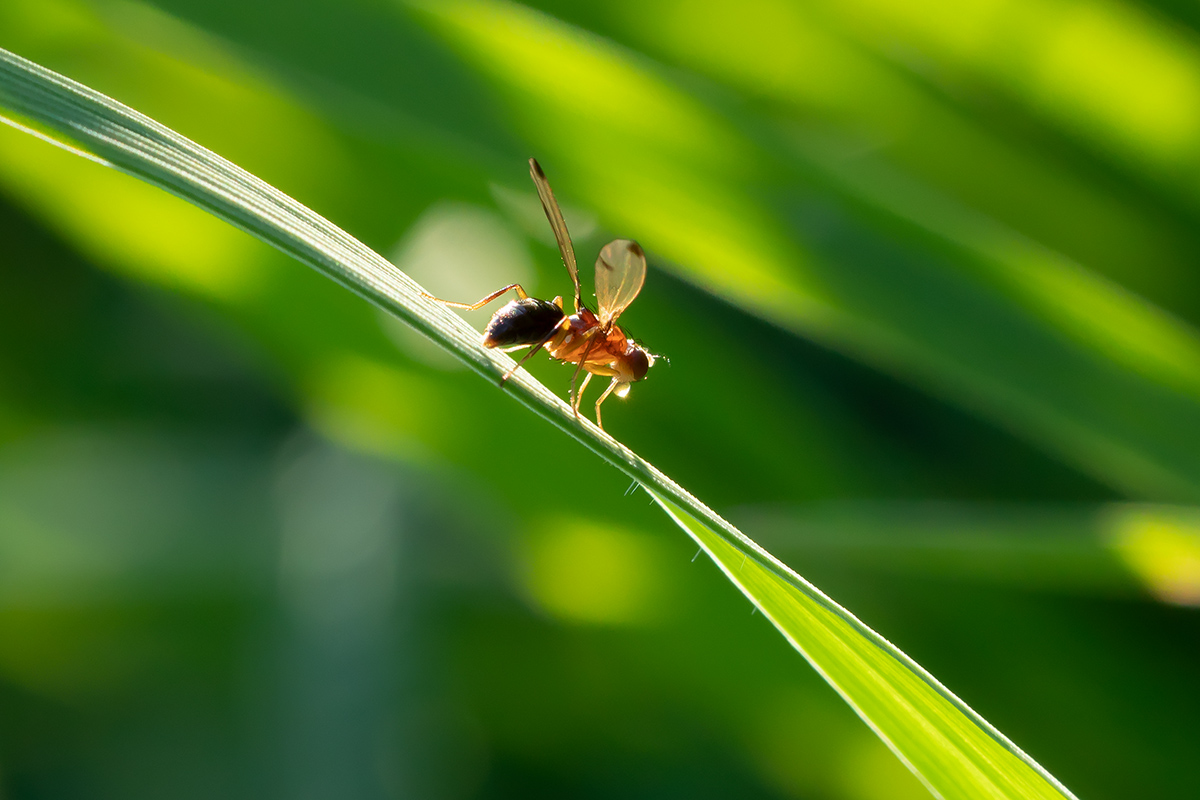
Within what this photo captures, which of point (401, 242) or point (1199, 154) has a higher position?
point (1199, 154)

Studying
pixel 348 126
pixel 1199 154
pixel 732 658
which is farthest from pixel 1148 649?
pixel 348 126

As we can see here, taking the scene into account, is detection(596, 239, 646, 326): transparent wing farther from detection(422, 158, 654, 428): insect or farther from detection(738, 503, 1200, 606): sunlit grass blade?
detection(738, 503, 1200, 606): sunlit grass blade

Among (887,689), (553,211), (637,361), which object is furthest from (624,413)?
(887,689)

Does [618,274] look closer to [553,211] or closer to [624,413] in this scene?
[553,211]

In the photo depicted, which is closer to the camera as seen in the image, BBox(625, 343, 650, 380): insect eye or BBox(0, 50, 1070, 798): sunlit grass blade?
BBox(0, 50, 1070, 798): sunlit grass blade

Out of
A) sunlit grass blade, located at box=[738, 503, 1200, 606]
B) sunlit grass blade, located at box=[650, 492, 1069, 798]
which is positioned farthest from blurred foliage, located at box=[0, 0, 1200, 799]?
sunlit grass blade, located at box=[650, 492, 1069, 798]

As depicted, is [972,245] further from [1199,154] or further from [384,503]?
[384,503]
